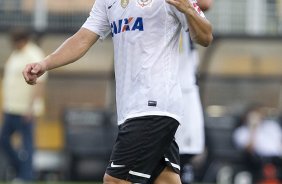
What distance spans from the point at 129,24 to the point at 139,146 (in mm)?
782

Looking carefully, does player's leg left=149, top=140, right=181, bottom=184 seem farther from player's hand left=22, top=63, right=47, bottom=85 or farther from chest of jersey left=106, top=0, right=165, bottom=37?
player's hand left=22, top=63, right=47, bottom=85

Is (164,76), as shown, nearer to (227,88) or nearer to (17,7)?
(227,88)

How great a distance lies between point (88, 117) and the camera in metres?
18.0

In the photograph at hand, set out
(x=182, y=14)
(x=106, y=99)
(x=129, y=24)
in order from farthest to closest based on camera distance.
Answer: (x=106, y=99), (x=129, y=24), (x=182, y=14)

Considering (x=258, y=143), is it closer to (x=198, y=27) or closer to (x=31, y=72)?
(x=31, y=72)

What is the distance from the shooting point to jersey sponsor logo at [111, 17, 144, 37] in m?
6.71

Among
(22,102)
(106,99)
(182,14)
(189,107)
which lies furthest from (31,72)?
(106,99)

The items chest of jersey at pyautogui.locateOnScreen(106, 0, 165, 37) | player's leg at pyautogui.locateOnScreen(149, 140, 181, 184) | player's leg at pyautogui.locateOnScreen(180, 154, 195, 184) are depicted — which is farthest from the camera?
player's leg at pyautogui.locateOnScreen(180, 154, 195, 184)

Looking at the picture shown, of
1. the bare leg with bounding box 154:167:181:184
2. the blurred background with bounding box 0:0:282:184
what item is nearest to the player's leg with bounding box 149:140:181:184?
the bare leg with bounding box 154:167:181:184

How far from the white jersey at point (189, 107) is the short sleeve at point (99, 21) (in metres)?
A: 1.59

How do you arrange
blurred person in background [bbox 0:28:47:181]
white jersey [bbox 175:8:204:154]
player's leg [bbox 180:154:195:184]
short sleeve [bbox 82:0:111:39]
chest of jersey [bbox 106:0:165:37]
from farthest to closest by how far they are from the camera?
blurred person in background [bbox 0:28:47:181] → player's leg [bbox 180:154:195:184] → white jersey [bbox 175:8:204:154] → short sleeve [bbox 82:0:111:39] → chest of jersey [bbox 106:0:165:37]

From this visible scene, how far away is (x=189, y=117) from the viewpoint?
8.86 metres

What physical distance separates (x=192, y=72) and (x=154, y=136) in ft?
7.03

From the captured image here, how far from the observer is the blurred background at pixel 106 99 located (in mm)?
17734
